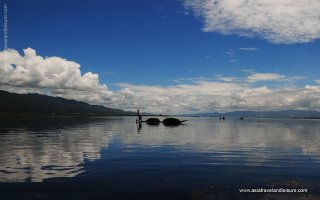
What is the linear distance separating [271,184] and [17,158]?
2325 centimetres

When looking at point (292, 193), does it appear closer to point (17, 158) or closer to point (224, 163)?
point (224, 163)

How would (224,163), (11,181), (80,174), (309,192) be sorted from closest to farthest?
(309,192)
(11,181)
(80,174)
(224,163)

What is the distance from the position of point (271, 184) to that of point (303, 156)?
17763mm

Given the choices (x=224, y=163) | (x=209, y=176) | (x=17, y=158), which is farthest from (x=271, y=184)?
(x=17, y=158)

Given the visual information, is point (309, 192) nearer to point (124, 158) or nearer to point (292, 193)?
point (292, 193)

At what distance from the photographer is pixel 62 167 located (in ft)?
86.6

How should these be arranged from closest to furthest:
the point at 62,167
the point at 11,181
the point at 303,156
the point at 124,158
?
the point at 11,181 → the point at 62,167 → the point at 124,158 → the point at 303,156

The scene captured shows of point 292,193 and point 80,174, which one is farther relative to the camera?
point 80,174

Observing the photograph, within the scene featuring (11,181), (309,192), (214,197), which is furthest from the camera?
(11,181)

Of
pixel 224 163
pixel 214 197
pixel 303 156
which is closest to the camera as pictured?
pixel 214 197

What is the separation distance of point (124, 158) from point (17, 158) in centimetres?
1033

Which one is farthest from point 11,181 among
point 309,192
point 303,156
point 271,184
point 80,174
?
point 303,156

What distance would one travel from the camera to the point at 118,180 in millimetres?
21766

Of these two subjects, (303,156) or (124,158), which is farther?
(303,156)
